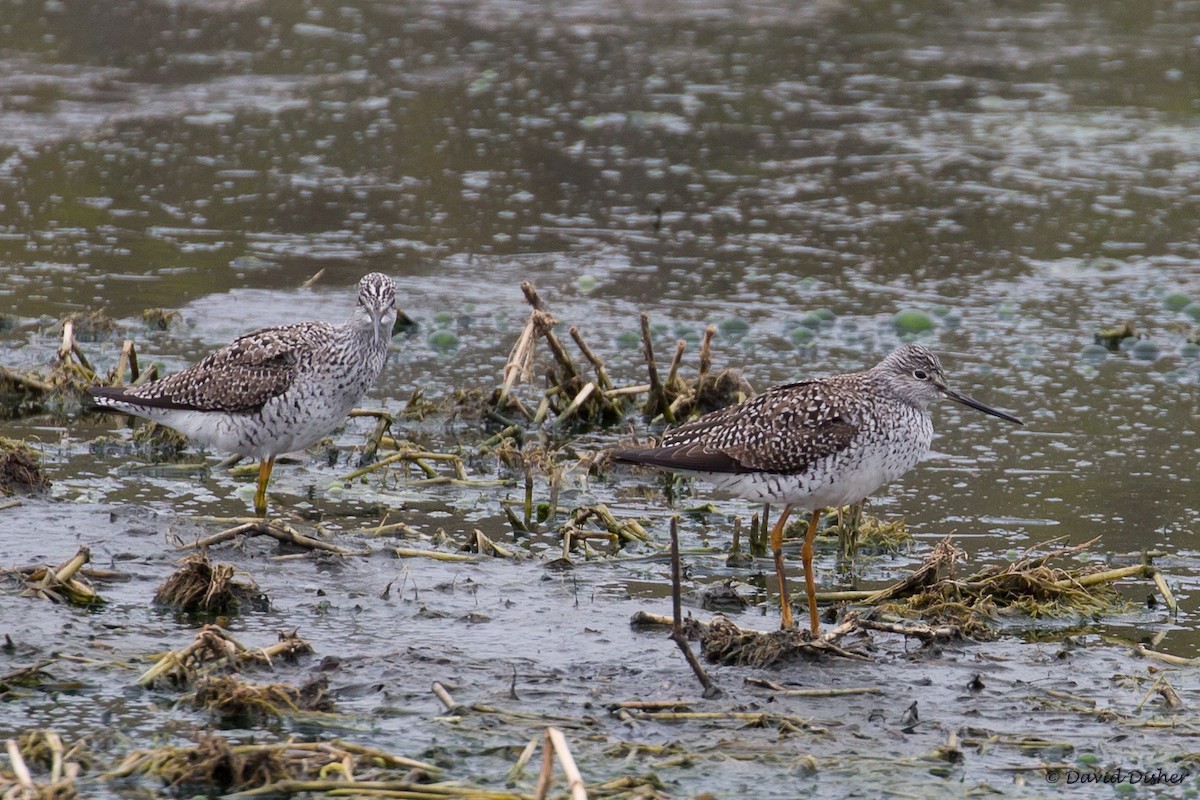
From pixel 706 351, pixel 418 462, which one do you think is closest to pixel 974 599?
pixel 706 351

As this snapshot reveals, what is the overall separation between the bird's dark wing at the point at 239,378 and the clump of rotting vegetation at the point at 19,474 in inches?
24.4

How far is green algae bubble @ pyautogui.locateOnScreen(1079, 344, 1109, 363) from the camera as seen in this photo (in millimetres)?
12711

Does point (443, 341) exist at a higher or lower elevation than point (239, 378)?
lower

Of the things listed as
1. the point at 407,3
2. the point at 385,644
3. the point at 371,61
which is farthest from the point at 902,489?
the point at 407,3

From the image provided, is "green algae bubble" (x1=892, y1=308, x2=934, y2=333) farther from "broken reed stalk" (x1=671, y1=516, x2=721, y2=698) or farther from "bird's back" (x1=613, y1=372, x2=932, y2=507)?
"broken reed stalk" (x1=671, y1=516, x2=721, y2=698)

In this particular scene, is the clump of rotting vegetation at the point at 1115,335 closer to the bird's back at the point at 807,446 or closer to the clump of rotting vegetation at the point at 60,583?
the bird's back at the point at 807,446

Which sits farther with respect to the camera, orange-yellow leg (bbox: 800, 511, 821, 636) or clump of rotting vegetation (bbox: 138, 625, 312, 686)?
orange-yellow leg (bbox: 800, 511, 821, 636)

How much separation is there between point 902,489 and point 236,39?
1490 cm

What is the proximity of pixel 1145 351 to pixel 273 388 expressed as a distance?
714 centimetres

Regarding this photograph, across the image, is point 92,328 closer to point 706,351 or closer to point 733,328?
point 706,351

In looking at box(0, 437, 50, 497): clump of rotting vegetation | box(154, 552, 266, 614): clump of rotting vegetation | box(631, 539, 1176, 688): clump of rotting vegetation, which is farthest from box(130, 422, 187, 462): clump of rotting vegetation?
box(631, 539, 1176, 688): clump of rotting vegetation

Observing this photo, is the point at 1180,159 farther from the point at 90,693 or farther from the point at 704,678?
the point at 90,693

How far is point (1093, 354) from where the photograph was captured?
41.9 ft

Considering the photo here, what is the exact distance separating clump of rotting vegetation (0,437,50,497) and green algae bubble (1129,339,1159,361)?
8241 mm
